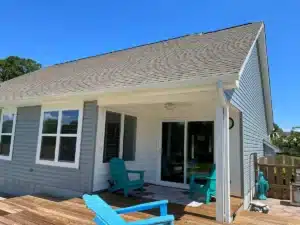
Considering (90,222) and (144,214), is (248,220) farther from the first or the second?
(90,222)

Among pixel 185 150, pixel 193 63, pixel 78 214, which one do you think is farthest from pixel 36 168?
pixel 193 63

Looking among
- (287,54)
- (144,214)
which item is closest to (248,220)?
(144,214)

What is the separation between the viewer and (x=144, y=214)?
445cm

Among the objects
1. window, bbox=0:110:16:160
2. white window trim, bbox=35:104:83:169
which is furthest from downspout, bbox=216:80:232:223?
window, bbox=0:110:16:160

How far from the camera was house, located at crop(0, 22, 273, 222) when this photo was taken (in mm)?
5121

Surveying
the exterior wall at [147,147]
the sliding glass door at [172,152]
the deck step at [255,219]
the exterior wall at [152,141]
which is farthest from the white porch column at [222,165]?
the exterior wall at [147,147]

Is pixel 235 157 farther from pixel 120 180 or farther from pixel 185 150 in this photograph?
pixel 120 180

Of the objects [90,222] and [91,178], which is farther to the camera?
[91,178]

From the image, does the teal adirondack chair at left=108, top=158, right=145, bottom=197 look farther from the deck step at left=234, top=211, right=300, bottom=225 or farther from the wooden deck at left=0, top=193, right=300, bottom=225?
the deck step at left=234, top=211, right=300, bottom=225

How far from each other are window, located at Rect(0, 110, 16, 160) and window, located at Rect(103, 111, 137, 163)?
3971mm

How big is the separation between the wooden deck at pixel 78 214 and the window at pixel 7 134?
126 inches

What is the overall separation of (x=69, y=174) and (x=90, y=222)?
106 inches

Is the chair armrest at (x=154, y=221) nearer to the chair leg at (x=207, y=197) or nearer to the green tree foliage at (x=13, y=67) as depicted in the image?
the chair leg at (x=207, y=197)

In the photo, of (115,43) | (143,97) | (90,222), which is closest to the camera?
(90,222)
